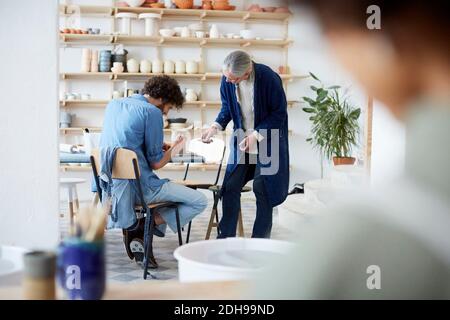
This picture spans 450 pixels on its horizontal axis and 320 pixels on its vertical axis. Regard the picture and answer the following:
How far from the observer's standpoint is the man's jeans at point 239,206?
2033 millimetres

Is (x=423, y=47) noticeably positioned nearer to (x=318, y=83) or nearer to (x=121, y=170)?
(x=121, y=170)

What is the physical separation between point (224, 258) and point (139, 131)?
157 cm

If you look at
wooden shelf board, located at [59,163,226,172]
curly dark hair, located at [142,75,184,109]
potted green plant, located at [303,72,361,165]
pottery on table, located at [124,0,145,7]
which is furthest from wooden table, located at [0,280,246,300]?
pottery on table, located at [124,0,145,7]

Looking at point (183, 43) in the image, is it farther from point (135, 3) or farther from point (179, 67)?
point (135, 3)

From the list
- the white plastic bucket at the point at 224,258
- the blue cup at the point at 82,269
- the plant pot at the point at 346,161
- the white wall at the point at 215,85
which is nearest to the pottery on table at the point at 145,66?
the white wall at the point at 215,85

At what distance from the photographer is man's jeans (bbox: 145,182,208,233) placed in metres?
2.41

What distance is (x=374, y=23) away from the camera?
754 millimetres

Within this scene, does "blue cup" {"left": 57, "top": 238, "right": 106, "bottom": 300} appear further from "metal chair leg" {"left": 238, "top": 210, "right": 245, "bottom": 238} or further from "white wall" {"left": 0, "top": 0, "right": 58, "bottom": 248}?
"metal chair leg" {"left": 238, "top": 210, "right": 245, "bottom": 238}

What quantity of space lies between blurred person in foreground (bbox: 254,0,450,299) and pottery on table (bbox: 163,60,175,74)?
168 inches

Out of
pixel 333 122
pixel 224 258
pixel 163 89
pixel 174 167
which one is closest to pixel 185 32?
pixel 174 167

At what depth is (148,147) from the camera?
2.35 meters

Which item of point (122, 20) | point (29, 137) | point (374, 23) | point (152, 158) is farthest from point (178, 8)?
point (374, 23)

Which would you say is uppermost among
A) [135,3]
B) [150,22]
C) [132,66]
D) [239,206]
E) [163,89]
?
[135,3]

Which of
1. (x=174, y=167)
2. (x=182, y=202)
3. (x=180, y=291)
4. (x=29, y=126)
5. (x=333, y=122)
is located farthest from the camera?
(x=174, y=167)
